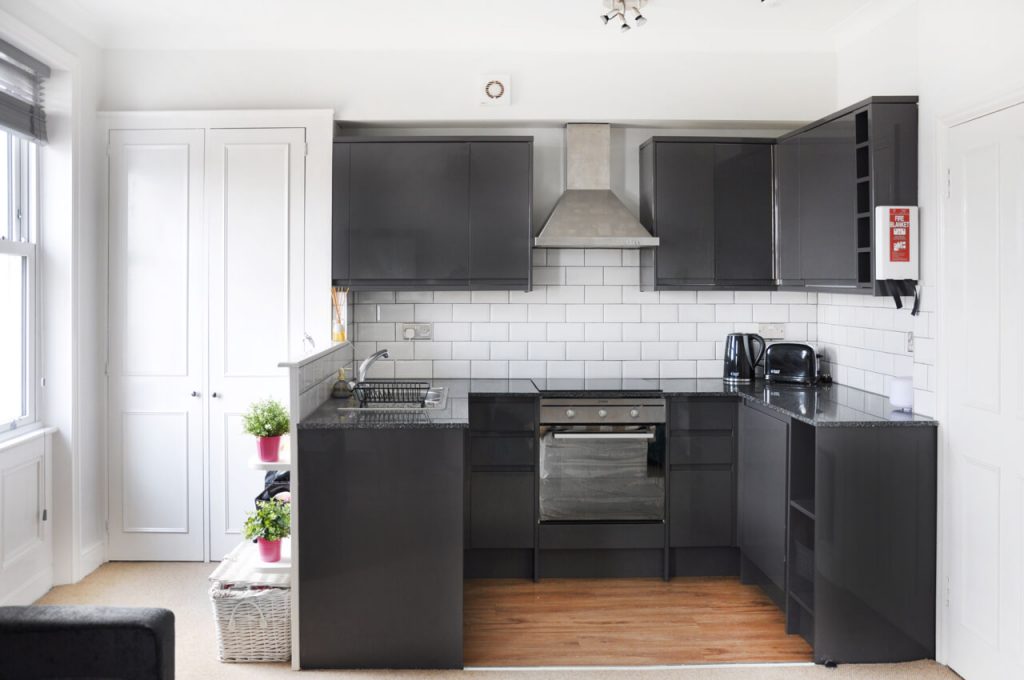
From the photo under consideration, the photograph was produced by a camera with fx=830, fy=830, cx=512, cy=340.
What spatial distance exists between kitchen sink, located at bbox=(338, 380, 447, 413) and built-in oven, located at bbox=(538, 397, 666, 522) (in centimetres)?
61

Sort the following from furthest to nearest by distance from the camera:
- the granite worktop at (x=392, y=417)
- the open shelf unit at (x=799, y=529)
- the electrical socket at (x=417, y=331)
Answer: the electrical socket at (x=417, y=331) → the open shelf unit at (x=799, y=529) → the granite worktop at (x=392, y=417)

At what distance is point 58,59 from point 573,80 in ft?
8.52

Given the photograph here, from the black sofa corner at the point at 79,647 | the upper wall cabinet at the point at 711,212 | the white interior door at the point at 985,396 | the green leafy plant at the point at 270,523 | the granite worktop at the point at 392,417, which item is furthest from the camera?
the upper wall cabinet at the point at 711,212

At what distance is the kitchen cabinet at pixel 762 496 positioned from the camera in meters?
3.74

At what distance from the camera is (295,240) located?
4.50 m

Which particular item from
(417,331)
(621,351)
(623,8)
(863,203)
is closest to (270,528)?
(417,331)

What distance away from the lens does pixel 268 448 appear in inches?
137

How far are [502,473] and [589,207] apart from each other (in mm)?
1524

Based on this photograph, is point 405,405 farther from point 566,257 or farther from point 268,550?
point 566,257

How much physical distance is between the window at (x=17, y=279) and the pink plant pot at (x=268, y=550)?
4.49ft

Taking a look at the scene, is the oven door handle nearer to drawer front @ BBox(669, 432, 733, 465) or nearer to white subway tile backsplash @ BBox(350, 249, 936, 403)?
drawer front @ BBox(669, 432, 733, 465)

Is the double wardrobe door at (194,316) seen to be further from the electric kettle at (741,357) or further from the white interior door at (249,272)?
the electric kettle at (741,357)

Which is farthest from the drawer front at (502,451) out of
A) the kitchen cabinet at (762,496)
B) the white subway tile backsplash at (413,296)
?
the kitchen cabinet at (762,496)

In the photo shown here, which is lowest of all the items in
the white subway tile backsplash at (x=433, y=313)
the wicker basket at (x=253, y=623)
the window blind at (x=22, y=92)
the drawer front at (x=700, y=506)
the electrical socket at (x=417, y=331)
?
the wicker basket at (x=253, y=623)
